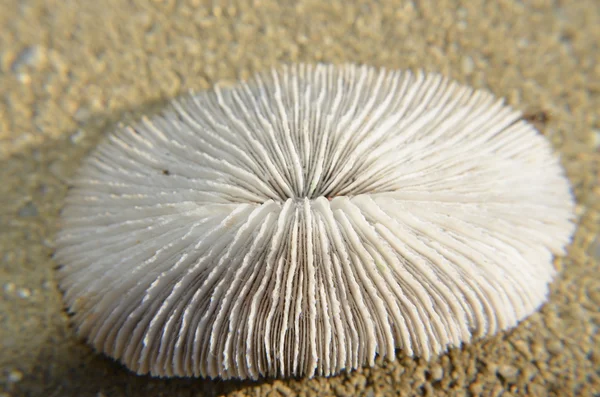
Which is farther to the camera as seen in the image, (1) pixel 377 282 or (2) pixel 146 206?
(2) pixel 146 206

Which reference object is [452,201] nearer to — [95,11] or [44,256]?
[44,256]

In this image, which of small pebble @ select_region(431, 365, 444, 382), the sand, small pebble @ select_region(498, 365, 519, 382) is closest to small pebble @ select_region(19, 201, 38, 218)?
the sand

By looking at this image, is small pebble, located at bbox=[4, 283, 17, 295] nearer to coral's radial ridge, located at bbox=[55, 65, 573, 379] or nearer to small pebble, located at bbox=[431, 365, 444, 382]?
coral's radial ridge, located at bbox=[55, 65, 573, 379]

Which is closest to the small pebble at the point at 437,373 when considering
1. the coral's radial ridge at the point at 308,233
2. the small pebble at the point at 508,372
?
the coral's radial ridge at the point at 308,233

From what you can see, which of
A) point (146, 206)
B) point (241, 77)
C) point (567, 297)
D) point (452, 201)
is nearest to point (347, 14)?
point (241, 77)

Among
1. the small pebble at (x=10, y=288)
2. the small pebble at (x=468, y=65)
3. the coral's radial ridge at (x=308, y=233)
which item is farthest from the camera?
the small pebble at (x=468, y=65)

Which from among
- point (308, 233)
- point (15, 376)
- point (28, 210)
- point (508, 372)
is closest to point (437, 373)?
point (508, 372)

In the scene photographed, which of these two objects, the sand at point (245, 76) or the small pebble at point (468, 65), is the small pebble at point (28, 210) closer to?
the sand at point (245, 76)
